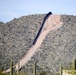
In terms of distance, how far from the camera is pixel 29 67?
3127 centimetres

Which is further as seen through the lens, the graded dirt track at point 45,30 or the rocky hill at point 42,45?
the graded dirt track at point 45,30

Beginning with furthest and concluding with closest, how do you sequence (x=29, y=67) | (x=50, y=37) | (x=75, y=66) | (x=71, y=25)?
(x=71, y=25), (x=50, y=37), (x=29, y=67), (x=75, y=66)

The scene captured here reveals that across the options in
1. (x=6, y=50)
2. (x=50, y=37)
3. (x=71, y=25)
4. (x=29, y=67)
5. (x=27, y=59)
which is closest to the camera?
(x=29, y=67)

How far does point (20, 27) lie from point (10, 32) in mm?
1909

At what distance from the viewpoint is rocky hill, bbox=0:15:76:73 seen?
3262cm

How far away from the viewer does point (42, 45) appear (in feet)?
124

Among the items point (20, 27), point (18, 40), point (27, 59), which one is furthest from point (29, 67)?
point (20, 27)

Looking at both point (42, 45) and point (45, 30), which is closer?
point (42, 45)

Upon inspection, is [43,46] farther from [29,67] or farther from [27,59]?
[29,67]

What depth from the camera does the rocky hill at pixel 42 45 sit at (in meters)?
32.6

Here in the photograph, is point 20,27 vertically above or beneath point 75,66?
above

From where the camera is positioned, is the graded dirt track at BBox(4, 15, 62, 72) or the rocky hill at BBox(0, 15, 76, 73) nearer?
the rocky hill at BBox(0, 15, 76, 73)

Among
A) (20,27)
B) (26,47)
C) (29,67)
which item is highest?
(20,27)

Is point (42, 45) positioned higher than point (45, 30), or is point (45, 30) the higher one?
point (45, 30)
